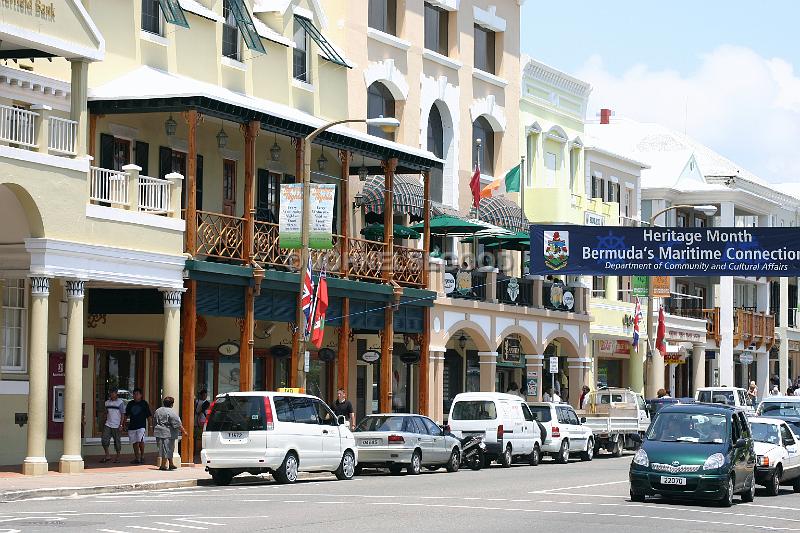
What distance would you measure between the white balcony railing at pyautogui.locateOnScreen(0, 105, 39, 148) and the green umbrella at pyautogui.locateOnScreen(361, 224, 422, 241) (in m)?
15.6

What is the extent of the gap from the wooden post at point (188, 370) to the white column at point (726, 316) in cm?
4604

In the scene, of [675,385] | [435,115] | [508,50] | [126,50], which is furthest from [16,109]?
[675,385]

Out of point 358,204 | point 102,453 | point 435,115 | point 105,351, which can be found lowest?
point 102,453

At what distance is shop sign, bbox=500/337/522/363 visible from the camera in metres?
55.5

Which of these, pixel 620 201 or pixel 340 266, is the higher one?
pixel 620 201

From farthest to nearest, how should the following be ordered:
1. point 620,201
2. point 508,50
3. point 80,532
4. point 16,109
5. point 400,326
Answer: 1. point 620,201
2. point 508,50
3. point 400,326
4. point 16,109
5. point 80,532

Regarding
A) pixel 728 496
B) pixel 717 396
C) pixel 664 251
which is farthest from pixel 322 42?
pixel 728 496

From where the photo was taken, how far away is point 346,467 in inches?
1273

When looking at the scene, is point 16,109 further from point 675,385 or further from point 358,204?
point 675,385

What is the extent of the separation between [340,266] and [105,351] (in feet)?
22.7

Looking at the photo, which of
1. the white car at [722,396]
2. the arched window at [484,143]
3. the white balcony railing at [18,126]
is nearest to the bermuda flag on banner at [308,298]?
the white balcony railing at [18,126]

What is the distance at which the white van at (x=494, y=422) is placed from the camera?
37969 millimetres

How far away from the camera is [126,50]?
1401 inches

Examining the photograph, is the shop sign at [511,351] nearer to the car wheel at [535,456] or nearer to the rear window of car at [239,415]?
the car wheel at [535,456]
